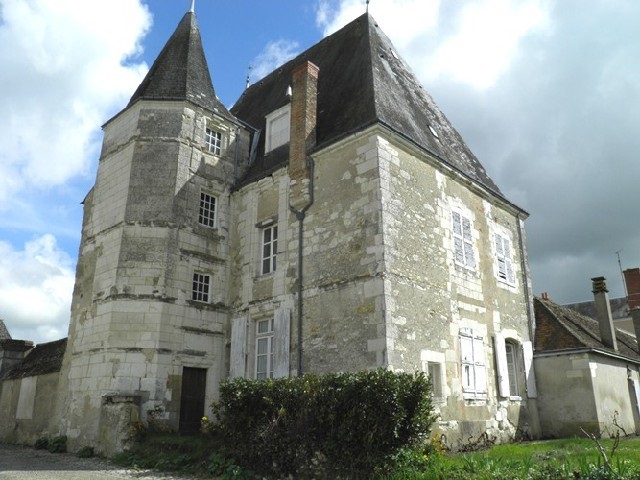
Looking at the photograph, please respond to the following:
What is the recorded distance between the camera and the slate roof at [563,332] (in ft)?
43.4

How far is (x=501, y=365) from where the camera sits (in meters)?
12.5

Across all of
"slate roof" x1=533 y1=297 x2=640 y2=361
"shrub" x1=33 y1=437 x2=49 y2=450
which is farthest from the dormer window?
"shrub" x1=33 y1=437 x2=49 y2=450

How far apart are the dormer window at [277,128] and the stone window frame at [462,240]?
476 cm

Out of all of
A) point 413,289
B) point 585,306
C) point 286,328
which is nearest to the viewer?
point 413,289

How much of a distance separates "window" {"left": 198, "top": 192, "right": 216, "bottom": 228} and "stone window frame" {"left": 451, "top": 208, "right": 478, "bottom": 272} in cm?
612

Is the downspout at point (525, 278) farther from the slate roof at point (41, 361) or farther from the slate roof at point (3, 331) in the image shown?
the slate roof at point (3, 331)

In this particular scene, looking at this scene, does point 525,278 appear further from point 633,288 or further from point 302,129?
point 302,129

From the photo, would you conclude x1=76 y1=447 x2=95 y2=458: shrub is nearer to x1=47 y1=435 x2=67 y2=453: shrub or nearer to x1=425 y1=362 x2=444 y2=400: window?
x1=47 y1=435 x2=67 y2=453: shrub

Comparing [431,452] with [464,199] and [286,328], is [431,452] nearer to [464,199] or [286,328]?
[286,328]

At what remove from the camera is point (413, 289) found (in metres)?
10.7

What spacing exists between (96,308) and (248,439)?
6.11m

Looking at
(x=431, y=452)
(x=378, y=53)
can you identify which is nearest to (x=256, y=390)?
(x=431, y=452)

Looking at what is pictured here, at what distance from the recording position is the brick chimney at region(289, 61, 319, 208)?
40.3 ft

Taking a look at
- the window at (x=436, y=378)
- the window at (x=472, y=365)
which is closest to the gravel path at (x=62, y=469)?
the window at (x=436, y=378)
